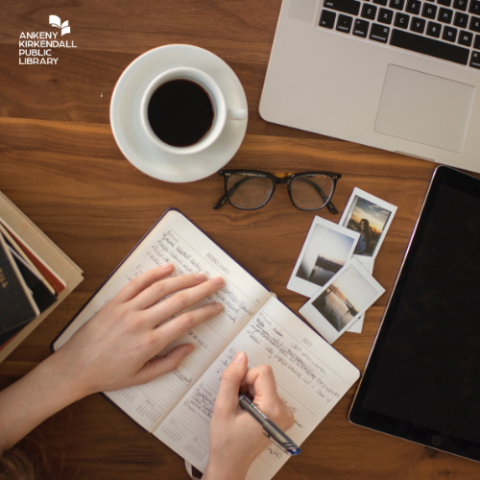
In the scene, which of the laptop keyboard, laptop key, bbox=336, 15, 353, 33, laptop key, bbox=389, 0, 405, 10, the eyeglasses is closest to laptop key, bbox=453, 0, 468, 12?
the laptop keyboard

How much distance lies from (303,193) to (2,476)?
2.39ft

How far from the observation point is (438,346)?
71cm

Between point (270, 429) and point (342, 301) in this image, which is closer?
point (270, 429)

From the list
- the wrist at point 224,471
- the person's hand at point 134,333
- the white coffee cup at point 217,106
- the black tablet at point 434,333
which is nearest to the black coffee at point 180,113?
the white coffee cup at point 217,106

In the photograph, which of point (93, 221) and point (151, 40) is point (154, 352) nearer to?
point (93, 221)

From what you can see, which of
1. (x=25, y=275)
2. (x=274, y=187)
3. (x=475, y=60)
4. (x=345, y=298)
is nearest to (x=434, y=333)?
(x=345, y=298)

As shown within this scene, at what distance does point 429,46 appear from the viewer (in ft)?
2.19

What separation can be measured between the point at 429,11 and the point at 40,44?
0.71 m

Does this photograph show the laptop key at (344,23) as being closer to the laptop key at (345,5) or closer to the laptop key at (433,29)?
the laptop key at (345,5)

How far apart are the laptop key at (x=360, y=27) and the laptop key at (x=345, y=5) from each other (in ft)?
0.06

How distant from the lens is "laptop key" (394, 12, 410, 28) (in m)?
0.66

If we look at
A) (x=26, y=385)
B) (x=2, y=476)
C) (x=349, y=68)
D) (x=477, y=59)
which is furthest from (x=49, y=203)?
(x=477, y=59)

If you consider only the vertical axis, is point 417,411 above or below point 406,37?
below

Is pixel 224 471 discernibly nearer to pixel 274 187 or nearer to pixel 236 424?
pixel 236 424
